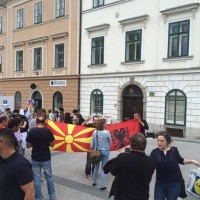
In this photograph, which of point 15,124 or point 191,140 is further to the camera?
point 191,140

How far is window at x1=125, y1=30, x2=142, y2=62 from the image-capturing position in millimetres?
18156

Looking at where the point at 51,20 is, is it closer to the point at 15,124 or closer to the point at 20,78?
the point at 20,78

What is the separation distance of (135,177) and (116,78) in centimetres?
1601

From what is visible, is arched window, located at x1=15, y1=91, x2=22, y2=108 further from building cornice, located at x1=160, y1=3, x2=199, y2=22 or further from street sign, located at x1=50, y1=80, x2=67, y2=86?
building cornice, located at x1=160, y1=3, x2=199, y2=22

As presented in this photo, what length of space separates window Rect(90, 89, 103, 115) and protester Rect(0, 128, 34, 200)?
17395 millimetres

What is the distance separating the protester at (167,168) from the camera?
4230mm

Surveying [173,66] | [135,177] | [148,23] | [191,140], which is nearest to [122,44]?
[148,23]

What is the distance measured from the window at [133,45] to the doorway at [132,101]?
187cm

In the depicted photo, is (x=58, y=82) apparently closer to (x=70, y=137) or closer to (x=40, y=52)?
(x=40, y=52)

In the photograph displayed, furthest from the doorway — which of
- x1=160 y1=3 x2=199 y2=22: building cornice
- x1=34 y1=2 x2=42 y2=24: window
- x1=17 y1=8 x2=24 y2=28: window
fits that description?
x1=17 y1=8 x2=24 y2=28: window

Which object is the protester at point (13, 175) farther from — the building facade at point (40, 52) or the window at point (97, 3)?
the building facade at point (40, 52)

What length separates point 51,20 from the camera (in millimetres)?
23719

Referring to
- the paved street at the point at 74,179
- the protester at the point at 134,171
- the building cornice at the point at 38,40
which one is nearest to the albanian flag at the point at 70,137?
the paved street at the point at 74,179

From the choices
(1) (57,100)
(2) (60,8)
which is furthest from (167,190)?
(2) (60,8)
